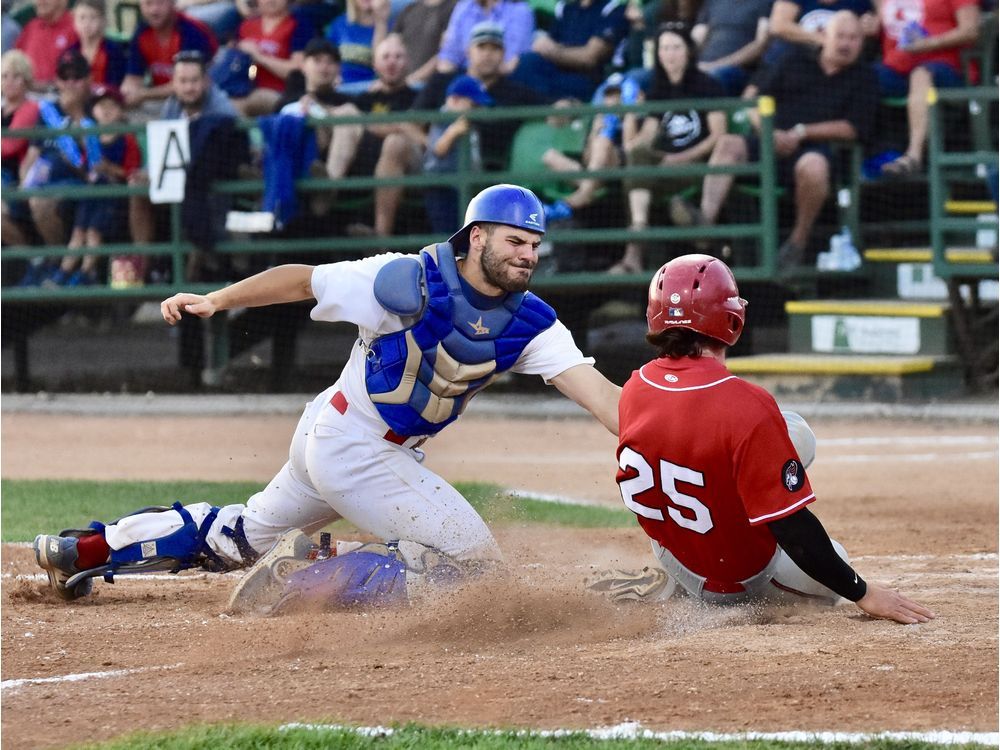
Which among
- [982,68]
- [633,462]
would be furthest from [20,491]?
[982,68]

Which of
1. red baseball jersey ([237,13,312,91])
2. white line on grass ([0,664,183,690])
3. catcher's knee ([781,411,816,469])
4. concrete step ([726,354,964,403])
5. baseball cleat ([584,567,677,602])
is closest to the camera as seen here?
white line on grass ([0,664,183,690])

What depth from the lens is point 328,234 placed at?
1338 cm

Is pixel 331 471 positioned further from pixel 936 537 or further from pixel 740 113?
pixel 740 113

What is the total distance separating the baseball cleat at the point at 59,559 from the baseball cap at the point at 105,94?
28.4ft

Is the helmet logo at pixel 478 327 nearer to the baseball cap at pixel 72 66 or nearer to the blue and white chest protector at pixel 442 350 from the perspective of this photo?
the blue and white chest protector at pixel 442 350

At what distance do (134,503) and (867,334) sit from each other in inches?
253

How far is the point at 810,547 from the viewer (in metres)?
4.75

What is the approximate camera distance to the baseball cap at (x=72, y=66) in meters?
14.1

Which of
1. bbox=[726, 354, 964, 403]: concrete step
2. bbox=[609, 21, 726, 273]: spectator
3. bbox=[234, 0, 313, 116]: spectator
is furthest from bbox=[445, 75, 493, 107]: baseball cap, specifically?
bbox=[726, 354, 964, 403]: concrete step

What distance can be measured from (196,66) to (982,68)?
6.68 metres

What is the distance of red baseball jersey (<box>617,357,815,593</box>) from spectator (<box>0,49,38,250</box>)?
10.3m

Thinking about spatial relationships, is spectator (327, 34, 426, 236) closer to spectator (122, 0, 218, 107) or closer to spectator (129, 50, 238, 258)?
spectator (129, 50, 238, 258)

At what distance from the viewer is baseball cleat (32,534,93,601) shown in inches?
238

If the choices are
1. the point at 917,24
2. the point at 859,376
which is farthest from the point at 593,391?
the point at 917,24
